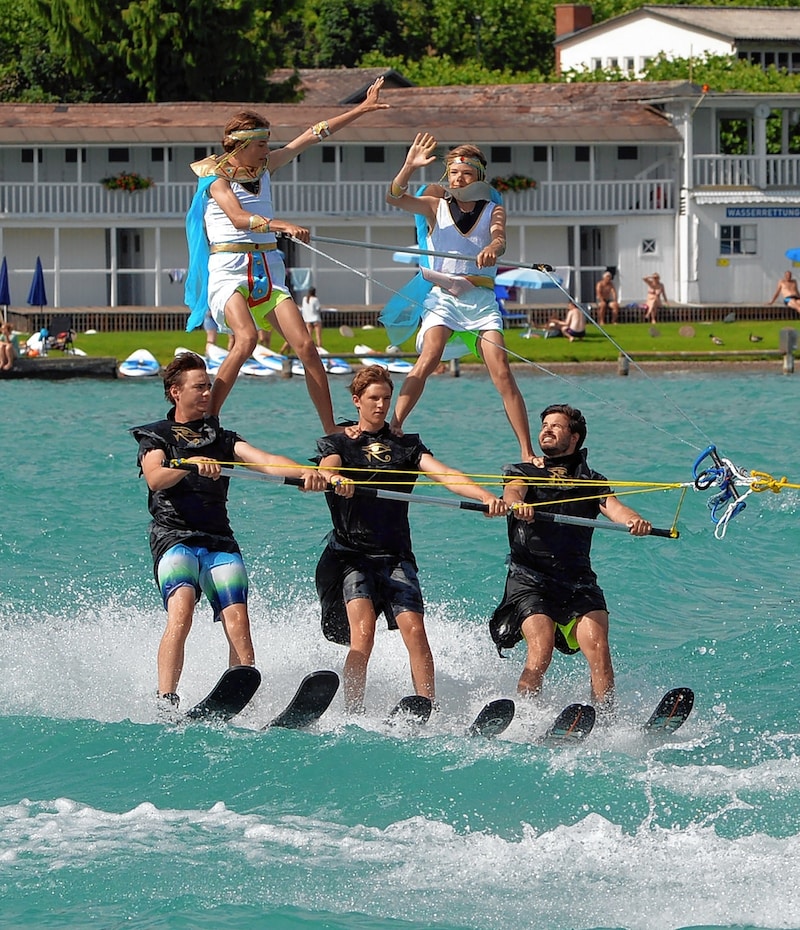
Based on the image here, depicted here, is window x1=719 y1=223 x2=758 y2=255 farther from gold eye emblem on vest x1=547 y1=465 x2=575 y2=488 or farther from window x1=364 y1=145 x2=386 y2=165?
gold eye emblem on vest x1=547 y1=465 x2=575 y2=488

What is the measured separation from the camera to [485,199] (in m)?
9.89

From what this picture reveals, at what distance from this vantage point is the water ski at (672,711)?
822 cm

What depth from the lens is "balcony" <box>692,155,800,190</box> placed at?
151ft

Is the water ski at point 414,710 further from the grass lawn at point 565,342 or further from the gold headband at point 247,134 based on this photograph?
the grass lawn at point 565,342

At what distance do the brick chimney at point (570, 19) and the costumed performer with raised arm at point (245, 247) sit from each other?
196 ft

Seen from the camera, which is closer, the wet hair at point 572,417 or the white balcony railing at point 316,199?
the wet hair at point 572,417

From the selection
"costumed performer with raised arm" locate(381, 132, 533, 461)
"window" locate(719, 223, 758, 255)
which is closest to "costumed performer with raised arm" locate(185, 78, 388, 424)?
"costumed performer with raised arm" locate(381, 132, 533, 461)

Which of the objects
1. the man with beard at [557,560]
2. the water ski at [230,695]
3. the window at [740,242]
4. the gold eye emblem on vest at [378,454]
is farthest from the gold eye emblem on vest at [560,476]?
the window at [740,242]

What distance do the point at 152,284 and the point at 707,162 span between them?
15696mm

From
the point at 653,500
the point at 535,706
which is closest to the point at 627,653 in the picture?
the point at 535,706

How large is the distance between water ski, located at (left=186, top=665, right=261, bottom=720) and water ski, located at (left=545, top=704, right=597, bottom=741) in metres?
1.48

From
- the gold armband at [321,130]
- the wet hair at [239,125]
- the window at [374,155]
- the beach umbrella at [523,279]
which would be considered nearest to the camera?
the wet hair at [239,125]

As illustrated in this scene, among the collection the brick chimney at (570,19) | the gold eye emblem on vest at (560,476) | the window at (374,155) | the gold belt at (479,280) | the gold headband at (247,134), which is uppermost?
the brick chimney at (570,19)

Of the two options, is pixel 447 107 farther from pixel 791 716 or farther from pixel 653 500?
pixel 791 716
